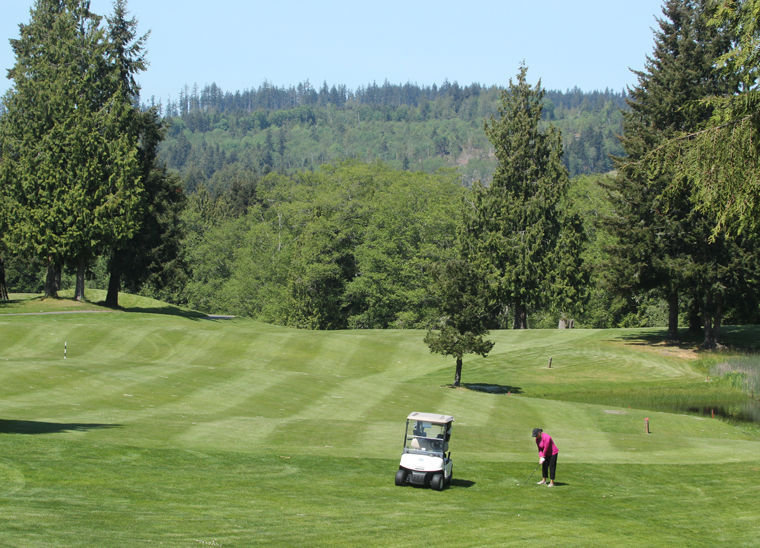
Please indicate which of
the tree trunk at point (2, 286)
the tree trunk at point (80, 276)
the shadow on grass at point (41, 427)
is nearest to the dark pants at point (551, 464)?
the shadow on grass at point (41, 427)

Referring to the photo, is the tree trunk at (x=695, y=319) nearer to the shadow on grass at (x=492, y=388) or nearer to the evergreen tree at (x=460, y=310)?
the shadow on grass at (x=492, y=388)

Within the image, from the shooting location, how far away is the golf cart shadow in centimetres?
5428

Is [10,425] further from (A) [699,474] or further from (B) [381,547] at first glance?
(A) [699,474]

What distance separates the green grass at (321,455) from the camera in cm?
1739

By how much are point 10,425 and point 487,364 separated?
41.7 meters

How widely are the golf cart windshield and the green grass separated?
1.13 meters

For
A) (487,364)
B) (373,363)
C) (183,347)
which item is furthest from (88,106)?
(487,364)

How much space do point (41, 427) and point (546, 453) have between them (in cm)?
1635

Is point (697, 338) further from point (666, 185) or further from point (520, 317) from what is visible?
point (520, 317)

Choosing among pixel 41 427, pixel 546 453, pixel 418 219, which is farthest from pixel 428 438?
pixel 418 219

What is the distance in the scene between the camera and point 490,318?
5288 centimetres

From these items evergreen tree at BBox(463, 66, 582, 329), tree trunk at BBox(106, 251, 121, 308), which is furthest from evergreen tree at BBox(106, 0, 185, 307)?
evergreen tree at BBox(463, 66, 582, 329)

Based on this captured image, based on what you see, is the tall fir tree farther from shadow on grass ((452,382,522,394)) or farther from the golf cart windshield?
the golf cart windshield

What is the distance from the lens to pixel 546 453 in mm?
23719
